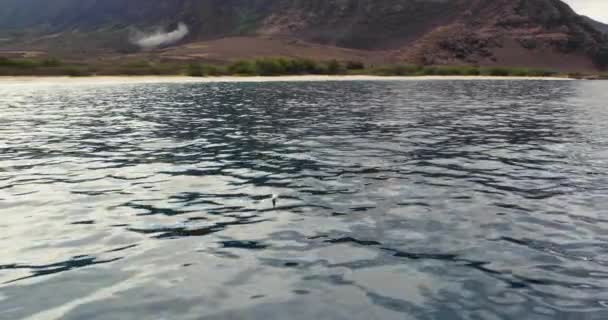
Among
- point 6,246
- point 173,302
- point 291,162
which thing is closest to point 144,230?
point 6,246

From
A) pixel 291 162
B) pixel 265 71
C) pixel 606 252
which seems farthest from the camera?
pixel 265 71

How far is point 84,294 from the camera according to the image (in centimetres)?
959

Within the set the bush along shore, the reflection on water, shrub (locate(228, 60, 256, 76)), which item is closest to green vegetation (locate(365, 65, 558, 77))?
the bush along shore

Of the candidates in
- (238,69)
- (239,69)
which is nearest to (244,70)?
(239,69)

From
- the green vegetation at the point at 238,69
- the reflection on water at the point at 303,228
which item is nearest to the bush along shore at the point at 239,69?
the green vegetation at the point at 238,69

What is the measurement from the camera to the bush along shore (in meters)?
109

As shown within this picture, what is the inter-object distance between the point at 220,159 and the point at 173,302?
47.7 ft

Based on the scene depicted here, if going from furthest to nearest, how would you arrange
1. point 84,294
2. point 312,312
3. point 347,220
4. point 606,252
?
point 347,220
point 606,252
point 84,294
point 312,312

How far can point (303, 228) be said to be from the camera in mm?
13453

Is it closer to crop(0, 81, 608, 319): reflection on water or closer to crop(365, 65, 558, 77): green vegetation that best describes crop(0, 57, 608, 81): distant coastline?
crop(365, 65, 558, 77): green vegetation

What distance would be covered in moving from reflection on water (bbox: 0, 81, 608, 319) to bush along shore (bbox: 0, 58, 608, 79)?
90.2 m

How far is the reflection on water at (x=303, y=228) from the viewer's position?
938 cm

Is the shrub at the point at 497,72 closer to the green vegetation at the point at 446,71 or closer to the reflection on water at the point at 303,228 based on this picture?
the green vegetation at the point at 446,71

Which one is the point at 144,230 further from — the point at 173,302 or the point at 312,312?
the point at 312,312
